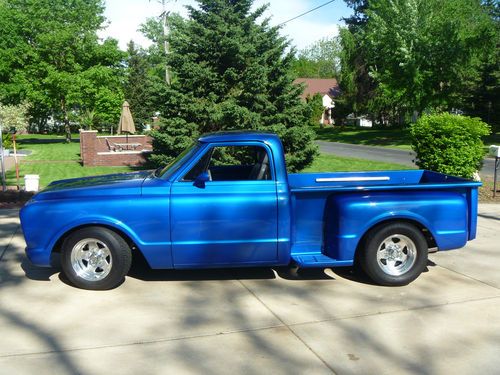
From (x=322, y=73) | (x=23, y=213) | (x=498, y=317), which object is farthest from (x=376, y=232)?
(x=322, y=73)

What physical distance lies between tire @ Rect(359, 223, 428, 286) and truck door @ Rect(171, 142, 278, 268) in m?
1.09

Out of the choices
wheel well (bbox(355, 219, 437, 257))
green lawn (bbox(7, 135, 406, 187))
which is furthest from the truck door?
green lawn (bbox(7, 135, 406, 187))

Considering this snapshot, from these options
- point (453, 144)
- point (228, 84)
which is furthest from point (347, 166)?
point (453, 144)

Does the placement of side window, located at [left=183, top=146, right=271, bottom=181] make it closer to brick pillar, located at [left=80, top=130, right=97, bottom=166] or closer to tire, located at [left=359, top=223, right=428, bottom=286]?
tire, located at [left=359, top=223, right=428, bottom=286]

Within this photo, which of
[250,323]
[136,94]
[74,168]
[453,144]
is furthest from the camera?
[136,94]

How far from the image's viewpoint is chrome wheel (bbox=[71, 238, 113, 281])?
5289mm

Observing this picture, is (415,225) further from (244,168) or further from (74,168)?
(74,168)

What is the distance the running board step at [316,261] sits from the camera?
209 inches

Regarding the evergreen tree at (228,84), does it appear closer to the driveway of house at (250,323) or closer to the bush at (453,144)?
the bush at (453,144)

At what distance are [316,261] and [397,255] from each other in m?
1.00

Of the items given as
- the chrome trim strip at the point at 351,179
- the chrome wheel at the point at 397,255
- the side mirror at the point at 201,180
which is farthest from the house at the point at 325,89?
the side mirror at the point at 201,180

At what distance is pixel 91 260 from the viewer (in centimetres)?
534

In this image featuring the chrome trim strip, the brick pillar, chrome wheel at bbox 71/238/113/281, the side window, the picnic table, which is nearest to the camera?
chrome wheel at bbox 71/238/113/281

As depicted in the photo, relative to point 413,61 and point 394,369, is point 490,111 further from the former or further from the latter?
point 394,369
